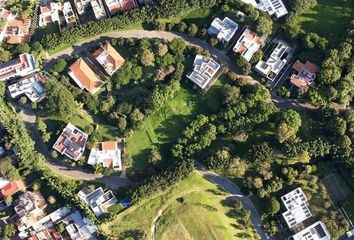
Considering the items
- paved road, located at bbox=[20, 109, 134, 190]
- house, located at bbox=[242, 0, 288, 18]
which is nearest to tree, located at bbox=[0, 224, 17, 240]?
paved road, located at bbox=[20, 109, 134, 190]

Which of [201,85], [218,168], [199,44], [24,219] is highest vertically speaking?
[199,44]

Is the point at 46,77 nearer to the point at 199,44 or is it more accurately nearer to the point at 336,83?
the point at 199,44

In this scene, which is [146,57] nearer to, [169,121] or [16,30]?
[169,121]

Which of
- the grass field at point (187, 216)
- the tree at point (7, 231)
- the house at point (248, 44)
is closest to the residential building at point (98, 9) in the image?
the house at point (248, 44)

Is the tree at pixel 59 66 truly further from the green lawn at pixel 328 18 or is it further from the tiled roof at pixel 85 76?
the green lawn at pixel 328 18

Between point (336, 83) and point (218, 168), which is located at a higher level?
point (336, 83)

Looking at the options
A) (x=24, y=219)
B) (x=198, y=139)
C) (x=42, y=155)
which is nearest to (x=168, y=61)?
(x=198, y=139)
